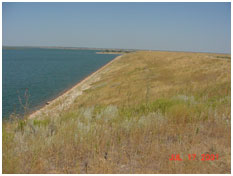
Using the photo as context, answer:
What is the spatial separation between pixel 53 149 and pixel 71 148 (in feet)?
1.02

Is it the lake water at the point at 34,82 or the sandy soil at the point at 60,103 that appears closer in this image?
the sandy soil at the point at 60,103

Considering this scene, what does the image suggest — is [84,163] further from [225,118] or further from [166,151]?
[225,118]

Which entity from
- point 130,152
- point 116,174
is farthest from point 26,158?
point 130,152

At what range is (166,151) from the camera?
3.55 metres
